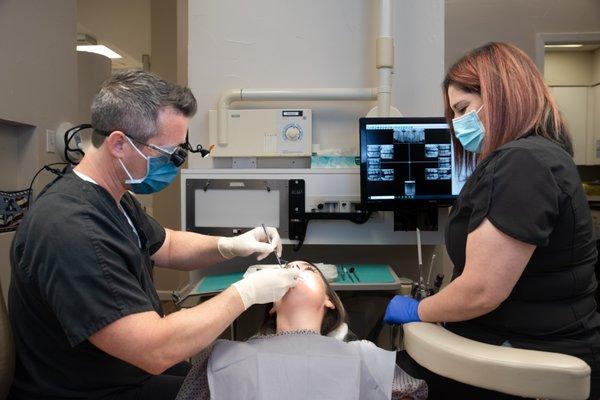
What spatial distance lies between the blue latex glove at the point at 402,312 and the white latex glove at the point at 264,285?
30cm

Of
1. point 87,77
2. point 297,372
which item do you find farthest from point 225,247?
point 87,77

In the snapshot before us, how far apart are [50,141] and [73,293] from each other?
1.87 meters

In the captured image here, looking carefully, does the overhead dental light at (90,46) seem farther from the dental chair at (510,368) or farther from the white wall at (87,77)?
the dental chair at (510,368)

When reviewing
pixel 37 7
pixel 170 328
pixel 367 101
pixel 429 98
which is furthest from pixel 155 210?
pixel 170 328

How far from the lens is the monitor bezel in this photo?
205 cm

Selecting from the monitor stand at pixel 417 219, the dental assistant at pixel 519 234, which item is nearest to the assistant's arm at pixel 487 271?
the dental assistant at pixel 519 234

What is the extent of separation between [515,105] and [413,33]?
5.07 ft

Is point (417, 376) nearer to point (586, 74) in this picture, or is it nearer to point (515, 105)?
point (515, 105)

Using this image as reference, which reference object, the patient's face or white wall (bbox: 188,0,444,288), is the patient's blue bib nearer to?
the patient's face

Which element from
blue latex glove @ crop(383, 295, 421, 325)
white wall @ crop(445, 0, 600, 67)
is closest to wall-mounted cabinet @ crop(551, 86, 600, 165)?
white wall @ crop(445, 0, 600, 67)

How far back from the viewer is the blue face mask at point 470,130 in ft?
3.88

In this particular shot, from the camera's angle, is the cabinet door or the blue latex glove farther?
the cabinet door

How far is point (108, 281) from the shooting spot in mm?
927

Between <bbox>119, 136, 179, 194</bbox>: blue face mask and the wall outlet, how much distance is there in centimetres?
155
